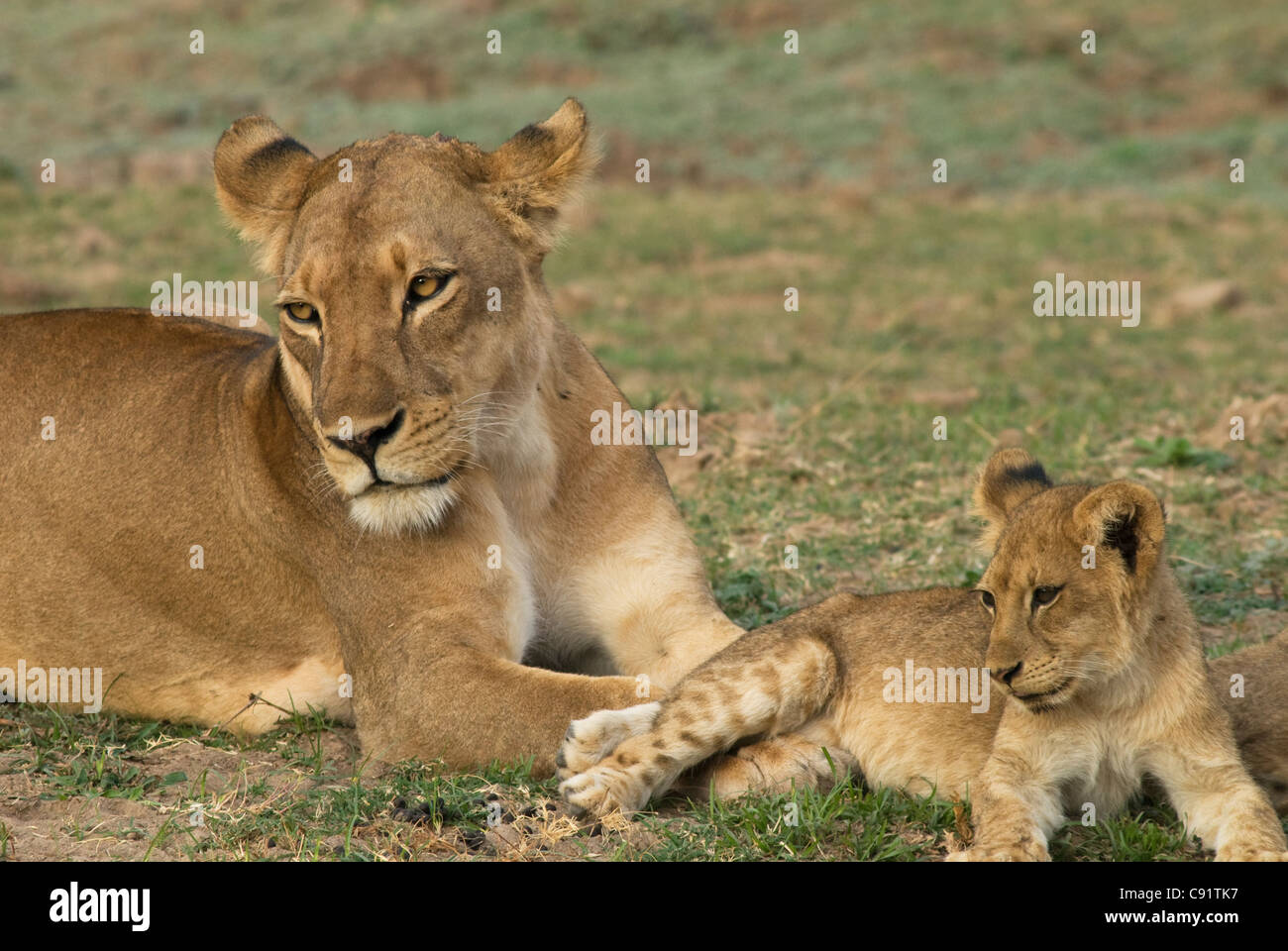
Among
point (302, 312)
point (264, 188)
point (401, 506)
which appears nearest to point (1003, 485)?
point (401, 506)

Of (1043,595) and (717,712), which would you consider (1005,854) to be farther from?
(717,712)

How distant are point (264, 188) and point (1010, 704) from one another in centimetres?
272

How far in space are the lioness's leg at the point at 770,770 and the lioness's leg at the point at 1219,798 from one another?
0.87 metres

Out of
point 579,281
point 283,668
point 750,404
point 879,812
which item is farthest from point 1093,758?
point 579,281

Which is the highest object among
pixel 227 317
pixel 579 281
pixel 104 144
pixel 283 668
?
pixel 104 144

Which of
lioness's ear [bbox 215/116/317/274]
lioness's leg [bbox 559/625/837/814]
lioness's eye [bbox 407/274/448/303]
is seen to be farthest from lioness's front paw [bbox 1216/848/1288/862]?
lioness's ear [bbox 215/116/317/274]

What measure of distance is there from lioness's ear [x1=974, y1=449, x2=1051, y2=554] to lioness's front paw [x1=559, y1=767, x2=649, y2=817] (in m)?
1.22

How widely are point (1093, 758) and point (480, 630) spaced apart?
1758 millimetres

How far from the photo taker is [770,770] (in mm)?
4430

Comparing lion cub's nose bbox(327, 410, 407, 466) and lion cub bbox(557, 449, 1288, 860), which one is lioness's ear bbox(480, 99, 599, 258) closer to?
lion cub's nose bbox(327, 410, 407, 466)

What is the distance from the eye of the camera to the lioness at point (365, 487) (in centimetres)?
453

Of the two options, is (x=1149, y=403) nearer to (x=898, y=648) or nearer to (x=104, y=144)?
(x=898, y=648)

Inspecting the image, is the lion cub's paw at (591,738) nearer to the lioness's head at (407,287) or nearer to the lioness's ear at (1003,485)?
the lioness's head at (407,287)

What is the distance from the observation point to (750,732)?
4.57 m
